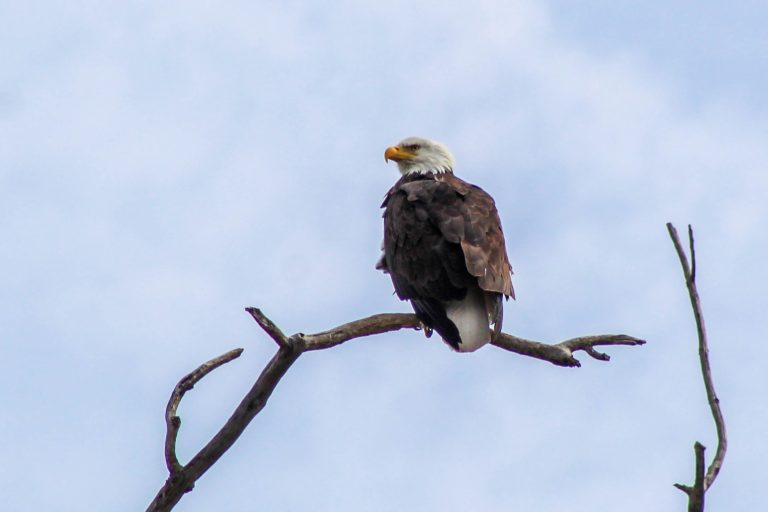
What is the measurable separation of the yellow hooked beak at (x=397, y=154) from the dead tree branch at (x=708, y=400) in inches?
260

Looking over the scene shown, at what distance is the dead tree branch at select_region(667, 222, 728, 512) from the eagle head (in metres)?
6.46

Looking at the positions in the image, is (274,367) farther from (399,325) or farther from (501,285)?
(501,285)

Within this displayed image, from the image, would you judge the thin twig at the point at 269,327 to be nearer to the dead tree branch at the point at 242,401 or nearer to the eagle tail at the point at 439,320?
the dead tree branch at the point at 242,401

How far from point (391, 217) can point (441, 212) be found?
444mm

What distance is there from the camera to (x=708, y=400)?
3.29m

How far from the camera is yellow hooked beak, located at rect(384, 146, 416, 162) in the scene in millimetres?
9992

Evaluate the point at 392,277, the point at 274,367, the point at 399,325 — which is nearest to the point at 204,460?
the point at 274,367

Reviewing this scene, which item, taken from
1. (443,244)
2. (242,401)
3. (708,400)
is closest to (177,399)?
(242,401)

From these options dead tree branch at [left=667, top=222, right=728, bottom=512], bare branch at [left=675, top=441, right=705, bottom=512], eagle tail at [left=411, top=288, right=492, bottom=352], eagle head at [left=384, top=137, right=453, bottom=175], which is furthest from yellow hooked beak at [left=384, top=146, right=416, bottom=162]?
bare branch at [left=675, top=441, right=705, bottom=512]

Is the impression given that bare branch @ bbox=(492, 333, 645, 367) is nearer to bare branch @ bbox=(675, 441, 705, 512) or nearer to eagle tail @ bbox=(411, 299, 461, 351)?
eagle tail @ bbox=(411, 299, 461, 351)

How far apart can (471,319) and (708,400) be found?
160 inches

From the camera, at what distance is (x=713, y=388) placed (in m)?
3.27

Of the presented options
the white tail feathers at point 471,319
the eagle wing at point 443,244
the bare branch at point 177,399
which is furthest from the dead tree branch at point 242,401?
the eagle wing at point 443,244

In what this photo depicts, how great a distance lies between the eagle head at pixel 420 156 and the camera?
991 cm
